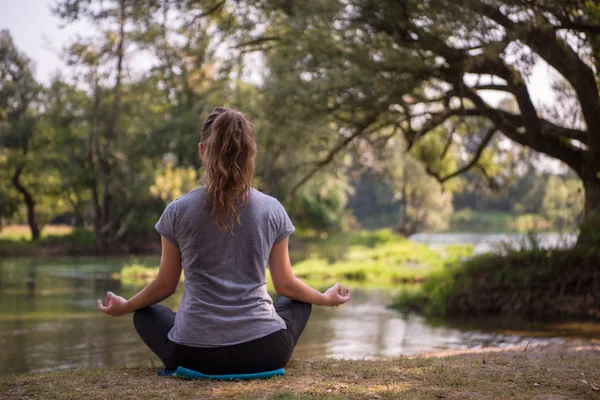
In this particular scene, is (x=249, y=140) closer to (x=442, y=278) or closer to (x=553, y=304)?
(x=553, y=304)

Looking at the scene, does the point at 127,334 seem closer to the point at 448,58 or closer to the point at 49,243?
the point at 448,58

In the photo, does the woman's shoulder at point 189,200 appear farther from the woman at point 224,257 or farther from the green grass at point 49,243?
the green grass at point 49,243

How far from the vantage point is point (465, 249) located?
24.3 m

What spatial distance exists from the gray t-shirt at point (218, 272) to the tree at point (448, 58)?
605 centimetres

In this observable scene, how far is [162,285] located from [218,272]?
1.15 ft

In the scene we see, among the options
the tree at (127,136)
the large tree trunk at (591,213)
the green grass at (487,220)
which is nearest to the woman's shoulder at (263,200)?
the large tree trunk at (591,213)

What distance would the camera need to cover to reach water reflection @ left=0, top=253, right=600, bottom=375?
7320mm

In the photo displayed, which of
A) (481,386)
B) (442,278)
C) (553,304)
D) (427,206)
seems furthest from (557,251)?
(427,206)

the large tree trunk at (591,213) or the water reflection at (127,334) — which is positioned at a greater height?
the large tree trunk at (591,213)

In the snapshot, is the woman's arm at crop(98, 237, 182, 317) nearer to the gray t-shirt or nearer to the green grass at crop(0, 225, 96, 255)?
the gray t-shirt

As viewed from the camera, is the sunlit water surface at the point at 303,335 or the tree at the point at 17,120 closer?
the sunlit water surface at the point at 303,335

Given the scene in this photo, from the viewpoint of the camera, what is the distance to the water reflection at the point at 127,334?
288 inches

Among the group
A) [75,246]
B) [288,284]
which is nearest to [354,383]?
[288,284]

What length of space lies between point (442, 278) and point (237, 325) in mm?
8394
